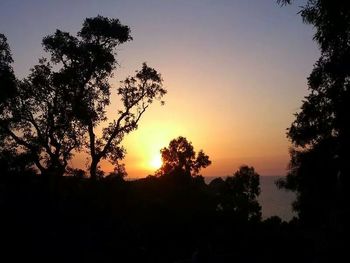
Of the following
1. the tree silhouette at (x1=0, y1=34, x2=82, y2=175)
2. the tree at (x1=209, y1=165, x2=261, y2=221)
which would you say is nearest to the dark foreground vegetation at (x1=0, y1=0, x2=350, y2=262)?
the tree silhouette at (x1=0, y1=34, x2=82, y2=175)

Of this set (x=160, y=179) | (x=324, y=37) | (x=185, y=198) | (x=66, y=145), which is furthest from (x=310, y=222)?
(x=324, y=37)

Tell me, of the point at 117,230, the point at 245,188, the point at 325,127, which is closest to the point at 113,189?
the point at 117,230

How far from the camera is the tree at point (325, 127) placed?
17.2 meters

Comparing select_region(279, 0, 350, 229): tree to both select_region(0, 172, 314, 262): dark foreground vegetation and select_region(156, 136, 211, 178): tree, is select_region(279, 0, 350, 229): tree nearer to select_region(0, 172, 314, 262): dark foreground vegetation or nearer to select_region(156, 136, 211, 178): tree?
select_region(0, 172, 314, 262): dark foreground vegetation

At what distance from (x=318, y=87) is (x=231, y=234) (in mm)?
13155

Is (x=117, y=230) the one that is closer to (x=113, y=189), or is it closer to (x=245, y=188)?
(x=113, y=189)

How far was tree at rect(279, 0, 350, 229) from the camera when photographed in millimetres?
17203

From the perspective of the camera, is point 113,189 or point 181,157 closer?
point 113,189

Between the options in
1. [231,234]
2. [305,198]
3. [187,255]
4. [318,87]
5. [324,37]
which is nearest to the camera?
[324,37]

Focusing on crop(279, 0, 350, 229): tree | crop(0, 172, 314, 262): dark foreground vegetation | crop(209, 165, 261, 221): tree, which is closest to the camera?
crop(279, 0, 350, 229): tree

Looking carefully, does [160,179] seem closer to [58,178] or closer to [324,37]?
[58,178]

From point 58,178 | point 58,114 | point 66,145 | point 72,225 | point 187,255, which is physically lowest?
point 187,255

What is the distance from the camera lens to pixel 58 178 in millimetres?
33312

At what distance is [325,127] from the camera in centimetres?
3000
